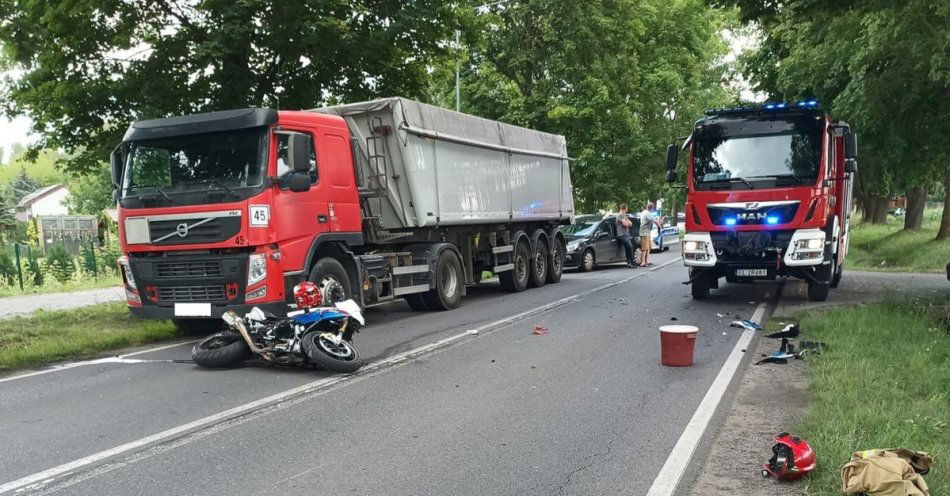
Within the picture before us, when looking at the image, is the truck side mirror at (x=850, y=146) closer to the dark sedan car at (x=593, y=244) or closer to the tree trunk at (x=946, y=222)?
the dark sedan car at (x=593, y=244)

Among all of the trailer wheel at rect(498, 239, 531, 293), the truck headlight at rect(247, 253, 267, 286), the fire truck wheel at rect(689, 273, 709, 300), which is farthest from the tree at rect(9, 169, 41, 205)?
the fire truck wheel at rect(689, 273, 709, 300)

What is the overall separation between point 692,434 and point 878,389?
6.18 feet

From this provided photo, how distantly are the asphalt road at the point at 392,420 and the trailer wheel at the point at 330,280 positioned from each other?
2.87 ft

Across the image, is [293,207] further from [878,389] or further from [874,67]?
[874,67]

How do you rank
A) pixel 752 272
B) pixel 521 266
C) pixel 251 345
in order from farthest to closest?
1. pixel 521 266
2. pixel 752 272
3. pixel 251 345

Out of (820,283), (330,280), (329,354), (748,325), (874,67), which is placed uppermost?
(874,67)

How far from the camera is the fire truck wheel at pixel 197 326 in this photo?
408 inches

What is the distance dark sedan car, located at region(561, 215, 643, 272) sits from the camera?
68.4ft

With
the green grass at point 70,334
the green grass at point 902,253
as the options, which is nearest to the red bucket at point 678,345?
the green grass at point 70,334

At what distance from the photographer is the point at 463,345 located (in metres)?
8.77

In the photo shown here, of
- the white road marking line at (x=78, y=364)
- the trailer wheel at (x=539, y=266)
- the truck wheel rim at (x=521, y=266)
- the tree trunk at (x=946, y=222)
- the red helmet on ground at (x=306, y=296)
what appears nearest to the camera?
the red helmet on ground at (x=306, y=296)

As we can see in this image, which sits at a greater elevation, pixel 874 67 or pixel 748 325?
pixel 874 67

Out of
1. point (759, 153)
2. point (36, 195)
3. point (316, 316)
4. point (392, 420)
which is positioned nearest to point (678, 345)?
point (392, 420)

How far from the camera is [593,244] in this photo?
21203 millimetres
